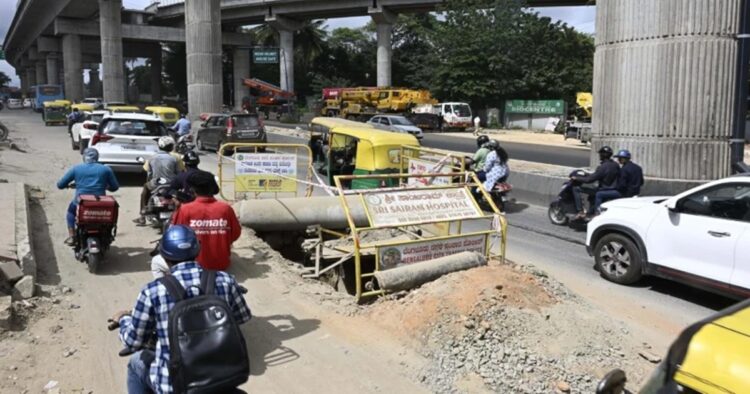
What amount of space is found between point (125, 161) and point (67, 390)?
1096cm

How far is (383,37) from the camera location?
194ft

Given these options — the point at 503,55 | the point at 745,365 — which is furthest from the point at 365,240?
the point at 503,55

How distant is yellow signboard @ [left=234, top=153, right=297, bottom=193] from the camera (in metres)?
12.1

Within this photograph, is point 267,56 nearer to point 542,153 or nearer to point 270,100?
point 270,100

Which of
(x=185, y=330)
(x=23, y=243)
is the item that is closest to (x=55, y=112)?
(x=23, y=243)

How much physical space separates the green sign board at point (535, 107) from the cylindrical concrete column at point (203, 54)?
2500cm

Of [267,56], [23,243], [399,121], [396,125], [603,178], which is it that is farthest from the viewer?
[267,56]

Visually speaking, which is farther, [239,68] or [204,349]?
[239,68]

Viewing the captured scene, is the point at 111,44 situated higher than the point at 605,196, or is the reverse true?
the point at 111,44

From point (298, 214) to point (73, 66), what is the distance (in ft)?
209

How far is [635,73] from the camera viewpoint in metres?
13.0

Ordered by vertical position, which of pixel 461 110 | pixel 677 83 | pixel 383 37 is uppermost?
pixel 383 37

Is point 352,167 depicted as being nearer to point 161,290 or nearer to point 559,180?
point 559,180

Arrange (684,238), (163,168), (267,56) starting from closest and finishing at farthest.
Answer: (684,238) < (163,168) < (267,56)
